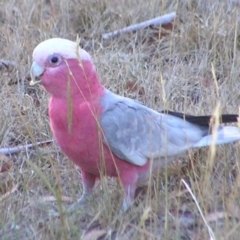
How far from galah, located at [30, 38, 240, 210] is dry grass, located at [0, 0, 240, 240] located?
0.23 ft

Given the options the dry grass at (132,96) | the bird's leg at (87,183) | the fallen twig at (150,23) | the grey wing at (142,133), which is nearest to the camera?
the dry grass at (132,96)

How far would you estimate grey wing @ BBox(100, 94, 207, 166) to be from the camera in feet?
8.07

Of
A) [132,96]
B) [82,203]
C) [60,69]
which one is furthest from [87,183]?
[132,96]

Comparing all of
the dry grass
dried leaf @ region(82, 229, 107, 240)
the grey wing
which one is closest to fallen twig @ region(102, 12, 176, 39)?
the dry grass

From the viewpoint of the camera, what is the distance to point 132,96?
11.1ft

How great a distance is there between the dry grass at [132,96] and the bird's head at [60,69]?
0.17m

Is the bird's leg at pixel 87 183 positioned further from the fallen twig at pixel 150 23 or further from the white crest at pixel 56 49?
the fallen twig at pixel 150 23

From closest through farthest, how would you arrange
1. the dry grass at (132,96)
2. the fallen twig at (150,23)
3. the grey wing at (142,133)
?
the dry grass at (132,96), the grey wing at (142,133), the fallen twig at (150,23)

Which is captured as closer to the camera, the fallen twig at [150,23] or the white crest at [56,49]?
the white crest at [56,49]

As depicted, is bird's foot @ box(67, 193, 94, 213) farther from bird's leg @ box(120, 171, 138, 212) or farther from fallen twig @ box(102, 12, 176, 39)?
fallen twig @ box(102, 12, 176, 39)

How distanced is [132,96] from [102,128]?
971mm

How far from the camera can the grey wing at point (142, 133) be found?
246 centimetres

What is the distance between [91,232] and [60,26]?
1921 mm

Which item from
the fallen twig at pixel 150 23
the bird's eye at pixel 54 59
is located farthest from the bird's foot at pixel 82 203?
the fallen twig at pixel 150 23
